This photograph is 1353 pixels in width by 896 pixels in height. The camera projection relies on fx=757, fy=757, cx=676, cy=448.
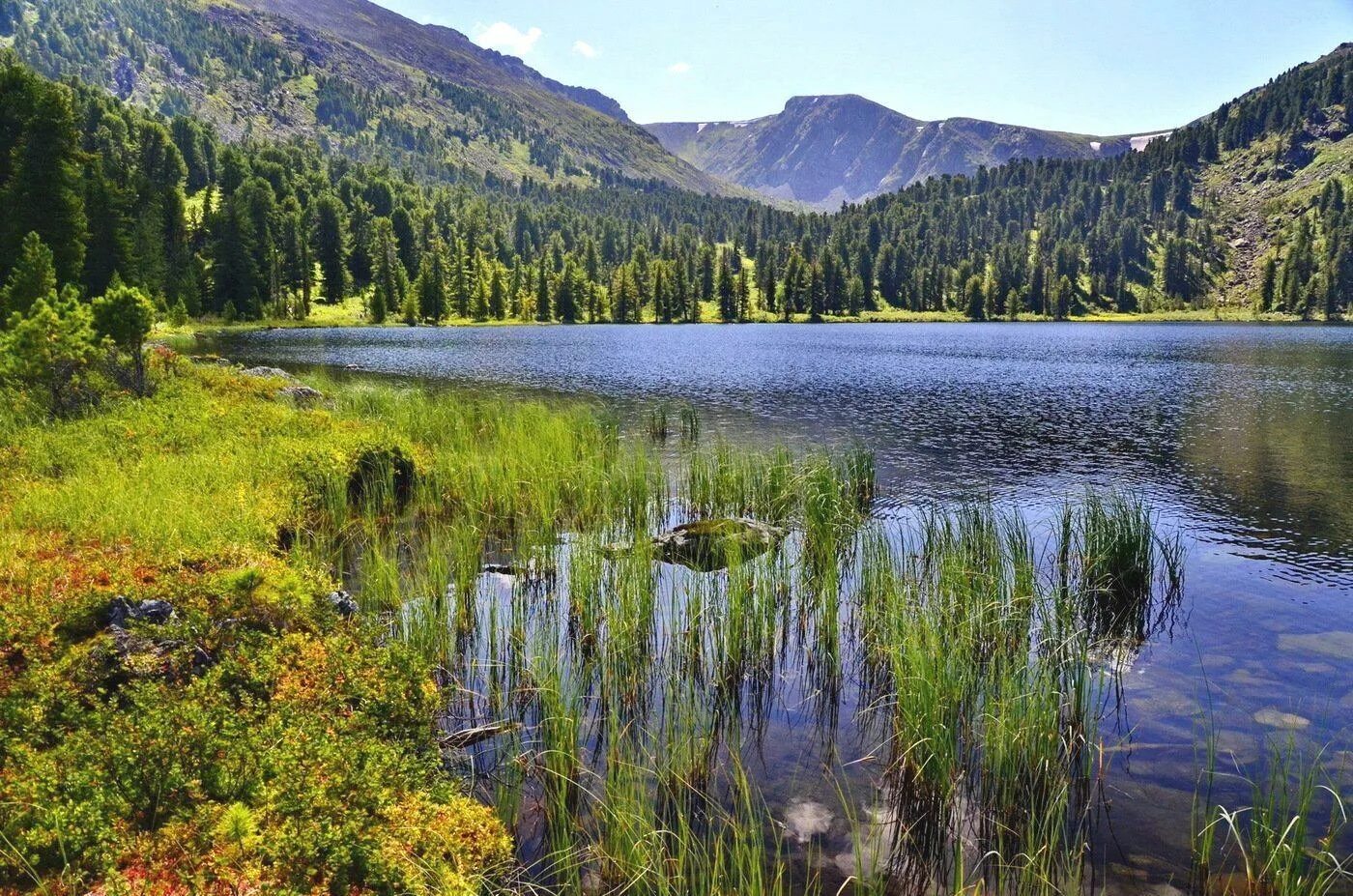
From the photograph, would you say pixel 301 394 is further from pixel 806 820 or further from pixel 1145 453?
pixel 1145 453

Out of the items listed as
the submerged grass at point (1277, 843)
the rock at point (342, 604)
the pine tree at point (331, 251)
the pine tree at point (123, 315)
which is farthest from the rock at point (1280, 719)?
the pine tree at point (331, 251)

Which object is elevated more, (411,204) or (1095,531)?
(411,204)

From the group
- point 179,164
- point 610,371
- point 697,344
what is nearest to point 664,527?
point 610,371

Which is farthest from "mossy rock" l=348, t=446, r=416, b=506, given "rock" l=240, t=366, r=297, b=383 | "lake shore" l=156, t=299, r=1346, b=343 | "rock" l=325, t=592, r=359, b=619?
"lake shore" l=156, t=299, r=1346, b=343

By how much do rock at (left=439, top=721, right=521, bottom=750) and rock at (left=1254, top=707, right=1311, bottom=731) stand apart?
963 centimetres

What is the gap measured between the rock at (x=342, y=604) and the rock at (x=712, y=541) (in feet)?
19.0

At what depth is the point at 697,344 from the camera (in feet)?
326

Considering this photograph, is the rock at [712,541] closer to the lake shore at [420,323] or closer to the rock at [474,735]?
the rock at [474,735]

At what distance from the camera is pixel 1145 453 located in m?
29.4

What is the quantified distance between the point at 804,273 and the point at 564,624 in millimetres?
186006

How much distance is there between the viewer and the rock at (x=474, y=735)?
27.7 feet

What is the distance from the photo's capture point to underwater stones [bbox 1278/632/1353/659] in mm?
12086

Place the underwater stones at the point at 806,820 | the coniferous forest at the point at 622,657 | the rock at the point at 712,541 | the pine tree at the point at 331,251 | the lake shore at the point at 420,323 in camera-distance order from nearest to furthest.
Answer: the coniferous forest at the point at 622,657 < the underwater stones at the point at 806,820 < the rock at the point at 712,541 < the lake shore at the point at 420,323 < the pine tree at the point at 331,251

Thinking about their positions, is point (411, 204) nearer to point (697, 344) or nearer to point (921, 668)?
point (697, 344)
